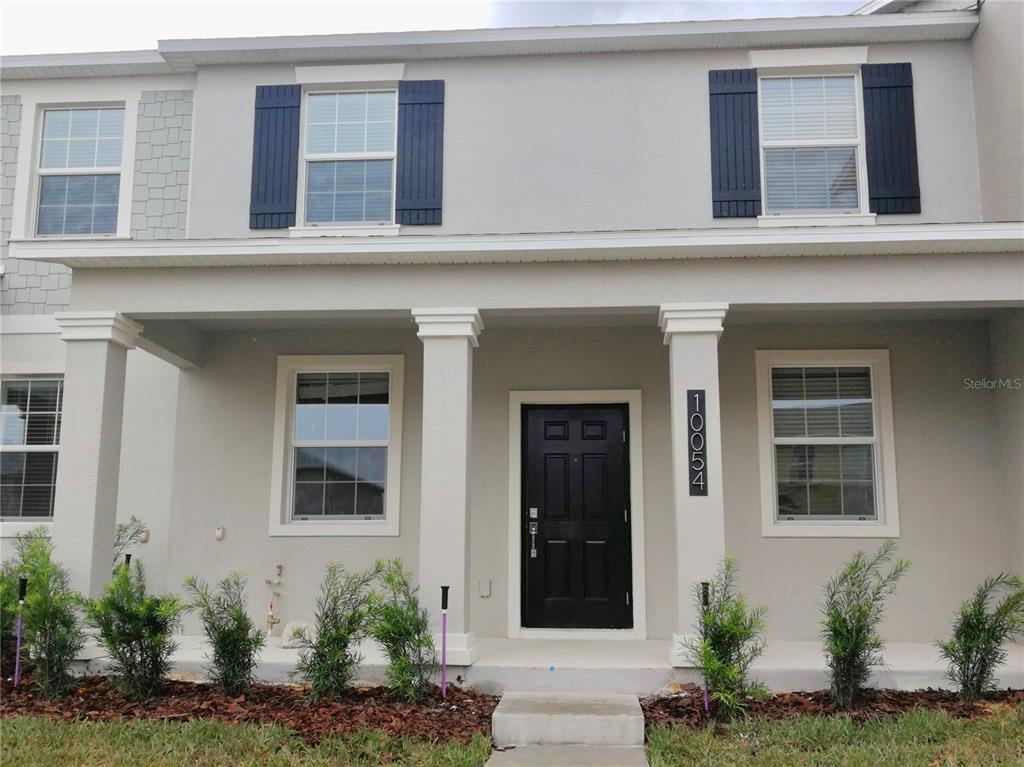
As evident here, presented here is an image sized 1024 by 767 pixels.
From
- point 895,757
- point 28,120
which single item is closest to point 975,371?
point 895,757

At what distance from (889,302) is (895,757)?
3373 millimetres

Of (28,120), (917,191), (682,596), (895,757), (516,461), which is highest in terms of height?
(28,120)

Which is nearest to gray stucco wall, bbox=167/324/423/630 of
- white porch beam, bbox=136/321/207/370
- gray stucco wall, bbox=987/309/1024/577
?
white porch beam, bbox=136/321/207/370

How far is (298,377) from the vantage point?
29.2ft

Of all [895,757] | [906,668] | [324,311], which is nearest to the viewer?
[895,757]

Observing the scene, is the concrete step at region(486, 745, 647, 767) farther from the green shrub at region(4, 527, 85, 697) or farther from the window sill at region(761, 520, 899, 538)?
the green shrub at region(4, 527, 85, 697)

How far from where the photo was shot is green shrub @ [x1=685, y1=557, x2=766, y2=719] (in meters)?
5.85

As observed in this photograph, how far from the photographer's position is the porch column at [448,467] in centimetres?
667

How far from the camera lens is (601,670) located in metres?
6.51

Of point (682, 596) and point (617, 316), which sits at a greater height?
point (617, 316)

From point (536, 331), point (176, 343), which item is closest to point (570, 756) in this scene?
point (536, 331)

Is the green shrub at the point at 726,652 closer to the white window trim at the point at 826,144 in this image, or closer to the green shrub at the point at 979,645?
the green shrub at the point at 979,645

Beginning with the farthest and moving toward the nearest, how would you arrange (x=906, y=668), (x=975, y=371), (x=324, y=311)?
(x=975, y=371), (x=324, y=311), (x=906, y=668)

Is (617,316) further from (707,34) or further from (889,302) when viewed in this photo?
(707,34)
